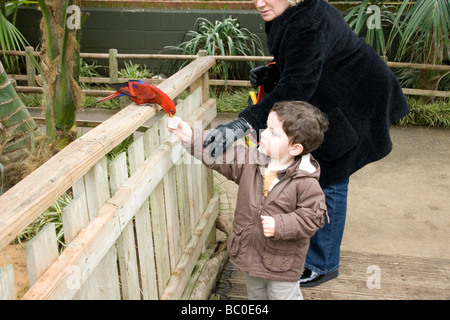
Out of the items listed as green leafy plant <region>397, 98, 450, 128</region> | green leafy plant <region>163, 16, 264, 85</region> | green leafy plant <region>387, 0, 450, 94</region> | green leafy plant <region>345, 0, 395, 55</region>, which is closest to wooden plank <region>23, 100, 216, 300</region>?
green leafy plant <region>387, 0, 450, 94</region>

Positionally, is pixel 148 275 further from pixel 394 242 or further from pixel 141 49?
pixel 141 49

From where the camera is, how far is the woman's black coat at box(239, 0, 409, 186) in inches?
75.0

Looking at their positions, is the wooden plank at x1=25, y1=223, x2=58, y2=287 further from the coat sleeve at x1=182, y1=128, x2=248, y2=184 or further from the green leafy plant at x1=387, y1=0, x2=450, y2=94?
the green leafy plant at x1=387, y1=0, x2=450, y2=94

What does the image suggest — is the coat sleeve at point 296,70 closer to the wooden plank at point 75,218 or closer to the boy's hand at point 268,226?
the boy's hand at point 268,226

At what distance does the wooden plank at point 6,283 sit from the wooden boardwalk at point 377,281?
161 cm

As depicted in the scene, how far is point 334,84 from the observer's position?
213 centimetres

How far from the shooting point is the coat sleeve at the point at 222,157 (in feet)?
6.28

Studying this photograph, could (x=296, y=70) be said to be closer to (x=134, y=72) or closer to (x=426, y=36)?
(x=426, y=36)

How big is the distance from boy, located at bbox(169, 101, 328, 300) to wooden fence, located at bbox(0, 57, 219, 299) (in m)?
0.22

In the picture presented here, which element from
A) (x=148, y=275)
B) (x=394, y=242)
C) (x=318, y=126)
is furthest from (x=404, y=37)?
(x=148, y=275)

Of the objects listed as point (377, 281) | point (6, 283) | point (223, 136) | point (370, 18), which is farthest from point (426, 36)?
point (6, 283)

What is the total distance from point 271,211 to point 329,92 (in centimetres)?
57

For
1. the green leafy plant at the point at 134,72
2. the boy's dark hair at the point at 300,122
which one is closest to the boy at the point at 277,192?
the boy's dark hair at the point at 300,122

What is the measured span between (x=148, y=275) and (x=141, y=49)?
21.5 feet
